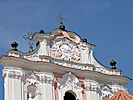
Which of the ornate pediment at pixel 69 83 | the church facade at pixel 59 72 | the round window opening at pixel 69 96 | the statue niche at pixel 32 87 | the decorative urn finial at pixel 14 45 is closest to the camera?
the church facade at pixel 59 72

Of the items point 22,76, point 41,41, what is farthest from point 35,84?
point 41,41

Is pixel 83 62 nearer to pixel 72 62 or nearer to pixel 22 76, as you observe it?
pixel 72 62

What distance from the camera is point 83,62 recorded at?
28.3m

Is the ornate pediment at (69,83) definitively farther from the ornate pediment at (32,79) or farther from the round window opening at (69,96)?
the ornate pediment at (32,79)

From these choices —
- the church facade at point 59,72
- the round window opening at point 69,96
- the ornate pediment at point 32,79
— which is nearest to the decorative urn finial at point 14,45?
the church facade at point 59,72

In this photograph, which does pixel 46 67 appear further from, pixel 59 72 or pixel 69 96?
pixel 69 96

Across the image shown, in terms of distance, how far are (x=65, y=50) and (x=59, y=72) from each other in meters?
1.63

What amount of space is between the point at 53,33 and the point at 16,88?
14.6ft

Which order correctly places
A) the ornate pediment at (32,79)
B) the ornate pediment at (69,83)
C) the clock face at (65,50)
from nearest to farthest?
1. the ornate pediment at (32,79)
2. the ornate pediment at (69,83)
3. the clock face at (65,50)

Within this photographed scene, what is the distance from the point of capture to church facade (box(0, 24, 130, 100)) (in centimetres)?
2545

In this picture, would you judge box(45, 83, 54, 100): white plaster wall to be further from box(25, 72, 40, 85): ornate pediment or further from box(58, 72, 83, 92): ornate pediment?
box(58, 72, 83, 92): ornate pediment

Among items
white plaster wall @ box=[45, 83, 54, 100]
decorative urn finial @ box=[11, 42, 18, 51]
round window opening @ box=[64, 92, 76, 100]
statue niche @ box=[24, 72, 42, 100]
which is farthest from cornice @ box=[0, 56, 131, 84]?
round window opening @ box=[64, 92, 76, 100]

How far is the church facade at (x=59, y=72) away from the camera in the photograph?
2545 cm

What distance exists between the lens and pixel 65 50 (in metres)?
28.0
